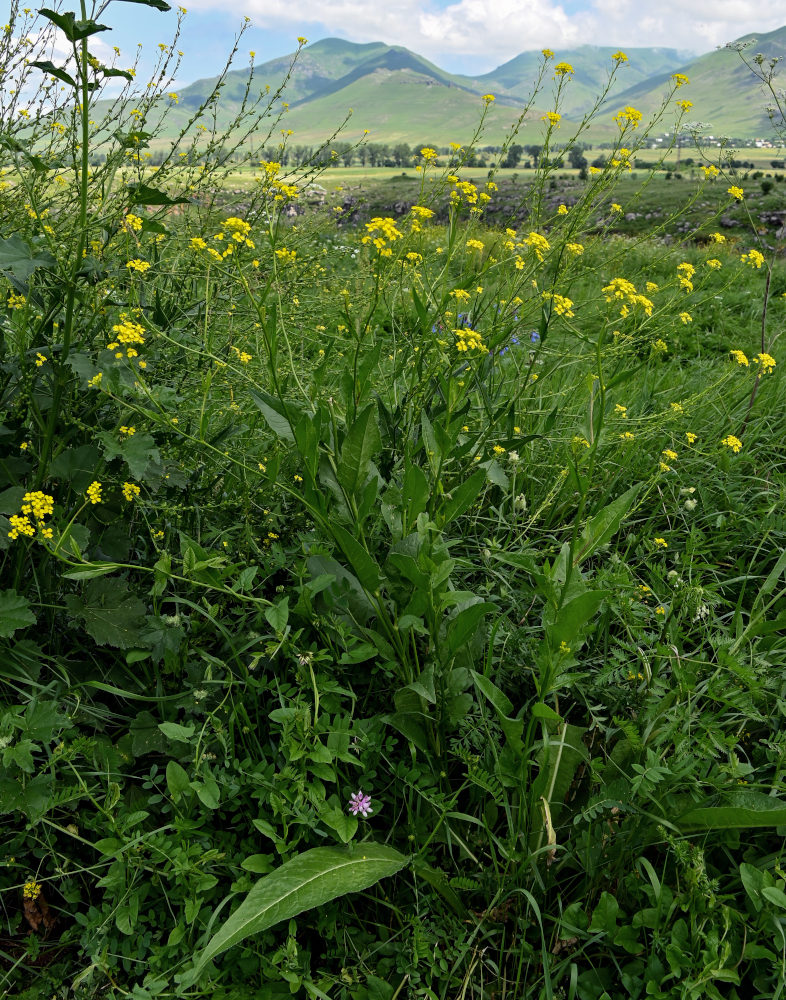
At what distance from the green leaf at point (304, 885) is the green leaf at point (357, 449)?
0.79 m

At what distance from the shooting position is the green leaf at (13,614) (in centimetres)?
138

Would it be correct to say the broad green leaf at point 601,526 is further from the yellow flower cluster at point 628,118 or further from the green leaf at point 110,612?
the yellow flower cluster at point 628,118

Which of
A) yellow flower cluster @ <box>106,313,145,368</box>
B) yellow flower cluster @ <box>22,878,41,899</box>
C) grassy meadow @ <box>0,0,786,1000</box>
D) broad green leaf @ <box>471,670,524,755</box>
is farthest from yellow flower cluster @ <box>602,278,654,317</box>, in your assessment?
yellow flower cluster @ <box>22,878,41,899</box>

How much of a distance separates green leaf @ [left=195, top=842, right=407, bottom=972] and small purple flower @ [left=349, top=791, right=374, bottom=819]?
2.6 inches

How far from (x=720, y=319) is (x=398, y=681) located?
15.7 feet

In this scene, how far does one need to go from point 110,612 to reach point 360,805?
0.75 m

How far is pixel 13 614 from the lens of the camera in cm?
140

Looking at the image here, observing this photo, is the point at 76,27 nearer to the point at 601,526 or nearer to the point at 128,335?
the point at 128,335

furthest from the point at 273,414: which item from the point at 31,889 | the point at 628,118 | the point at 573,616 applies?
the point at 628,118

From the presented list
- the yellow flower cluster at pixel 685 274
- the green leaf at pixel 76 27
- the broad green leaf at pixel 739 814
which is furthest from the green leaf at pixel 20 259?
the yellow flower cluster at pixel 685 274

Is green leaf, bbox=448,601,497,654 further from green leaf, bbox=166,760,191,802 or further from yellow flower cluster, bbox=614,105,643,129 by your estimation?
yellow flower cluster, bbox=614,105,643,129

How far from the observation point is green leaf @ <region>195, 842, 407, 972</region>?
45.8 inches

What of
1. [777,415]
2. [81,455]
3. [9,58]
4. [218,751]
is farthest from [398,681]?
[777,415]

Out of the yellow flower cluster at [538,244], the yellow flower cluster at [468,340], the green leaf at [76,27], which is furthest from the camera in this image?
the yellow flower cluster at [538,244]
